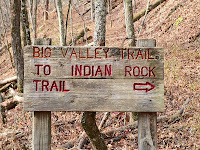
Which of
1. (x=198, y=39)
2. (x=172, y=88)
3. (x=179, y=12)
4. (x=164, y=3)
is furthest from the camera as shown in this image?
(x=164, y=3)

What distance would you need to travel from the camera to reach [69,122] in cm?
602

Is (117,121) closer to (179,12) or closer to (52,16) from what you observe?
(179,12)

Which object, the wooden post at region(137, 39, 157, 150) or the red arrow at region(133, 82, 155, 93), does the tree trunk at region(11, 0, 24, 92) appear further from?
the red arrow at region(133, 82, 155, 93)

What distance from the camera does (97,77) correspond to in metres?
2.72

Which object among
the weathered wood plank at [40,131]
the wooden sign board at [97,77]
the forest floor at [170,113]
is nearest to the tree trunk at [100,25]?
the wooden sign board at [97,77]

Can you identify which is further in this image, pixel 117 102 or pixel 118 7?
pixel 118 7

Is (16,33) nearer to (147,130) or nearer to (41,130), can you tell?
(41,130)

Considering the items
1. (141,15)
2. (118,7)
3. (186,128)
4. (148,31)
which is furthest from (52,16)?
(186,128)

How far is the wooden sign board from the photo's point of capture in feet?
8.86

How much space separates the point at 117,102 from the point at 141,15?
14.8m

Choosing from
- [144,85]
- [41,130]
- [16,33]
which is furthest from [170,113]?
[16,33]

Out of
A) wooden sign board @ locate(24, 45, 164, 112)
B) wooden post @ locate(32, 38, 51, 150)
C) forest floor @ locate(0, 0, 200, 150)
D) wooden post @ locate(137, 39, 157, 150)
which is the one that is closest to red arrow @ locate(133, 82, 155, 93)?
wooden sign board @ locate(24, 45, 164, 112)

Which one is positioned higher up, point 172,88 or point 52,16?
point 52,16

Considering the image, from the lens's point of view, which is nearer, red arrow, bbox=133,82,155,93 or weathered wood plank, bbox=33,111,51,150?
red arrow, bbox=133,82,155,93
